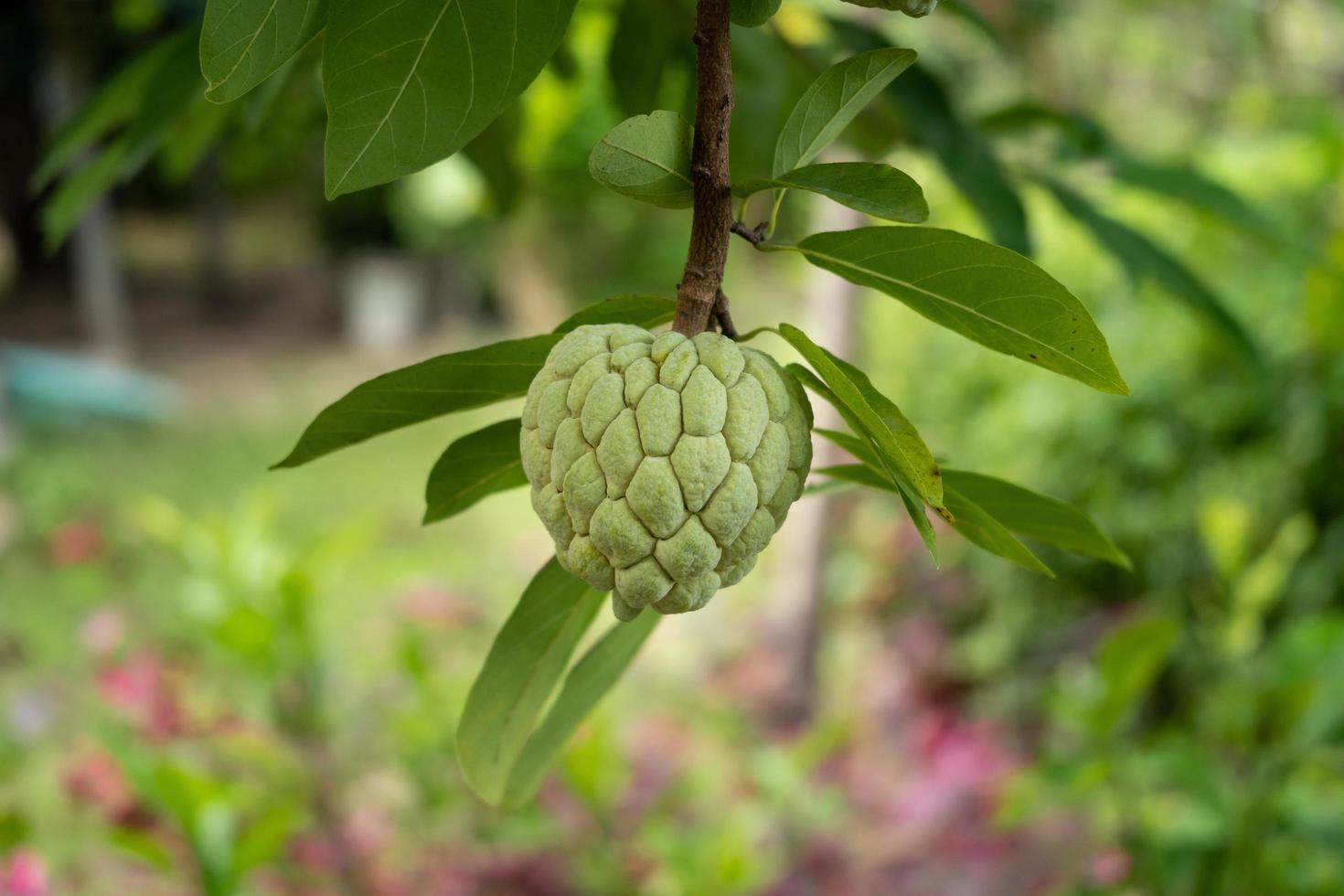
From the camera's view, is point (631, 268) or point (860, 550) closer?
point (860, 550)

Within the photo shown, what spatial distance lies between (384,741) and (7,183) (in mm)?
6296

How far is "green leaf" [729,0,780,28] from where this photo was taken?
41 centimetres

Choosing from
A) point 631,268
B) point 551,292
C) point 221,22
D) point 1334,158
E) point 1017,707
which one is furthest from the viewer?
point 631,268

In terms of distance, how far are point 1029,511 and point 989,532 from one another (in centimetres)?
8

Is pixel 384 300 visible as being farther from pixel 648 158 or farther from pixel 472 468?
pixel 648 158

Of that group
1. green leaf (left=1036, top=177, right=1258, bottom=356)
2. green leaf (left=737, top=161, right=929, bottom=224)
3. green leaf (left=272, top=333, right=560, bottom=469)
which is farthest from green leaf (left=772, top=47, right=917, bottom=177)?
green leaf (left=1036, top=177, right=1258, bottom=356)

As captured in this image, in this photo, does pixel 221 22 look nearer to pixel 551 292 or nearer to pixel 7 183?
pixel 551 292

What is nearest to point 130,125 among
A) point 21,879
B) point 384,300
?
point 21,879

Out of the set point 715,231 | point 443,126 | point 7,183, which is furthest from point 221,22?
point 7,183

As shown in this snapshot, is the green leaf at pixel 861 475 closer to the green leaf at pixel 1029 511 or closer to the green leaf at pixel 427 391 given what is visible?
the green leaf at pixel 1029 511

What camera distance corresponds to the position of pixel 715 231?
417 millimetres

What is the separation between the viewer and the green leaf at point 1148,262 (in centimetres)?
96

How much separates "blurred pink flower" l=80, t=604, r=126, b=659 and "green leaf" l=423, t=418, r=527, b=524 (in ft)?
10.5

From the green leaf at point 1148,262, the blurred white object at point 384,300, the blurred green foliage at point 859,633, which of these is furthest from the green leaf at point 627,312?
the blurred white object at point 384,300
